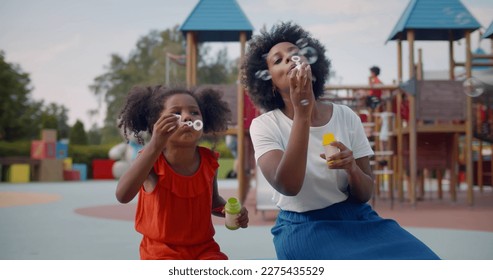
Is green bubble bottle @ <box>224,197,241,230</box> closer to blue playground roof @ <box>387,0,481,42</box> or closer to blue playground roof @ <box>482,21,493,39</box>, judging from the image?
blue playground roof @ <box>482,21,493,39</box>

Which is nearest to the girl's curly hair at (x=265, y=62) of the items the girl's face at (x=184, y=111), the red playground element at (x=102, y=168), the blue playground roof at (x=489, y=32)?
the girl's face at (x=184, y=111)

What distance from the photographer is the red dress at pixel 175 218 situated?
1323 mm

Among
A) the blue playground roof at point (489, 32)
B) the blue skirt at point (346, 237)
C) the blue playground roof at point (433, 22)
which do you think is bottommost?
the blue skirt at point (346, 237)

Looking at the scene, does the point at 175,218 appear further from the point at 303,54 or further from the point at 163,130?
the point at 303,54

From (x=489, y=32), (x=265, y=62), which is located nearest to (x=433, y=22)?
(x=489, y=32)

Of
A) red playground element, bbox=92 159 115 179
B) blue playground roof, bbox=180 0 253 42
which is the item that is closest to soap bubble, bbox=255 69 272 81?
blue playground roof, bbox=180 0 253 42

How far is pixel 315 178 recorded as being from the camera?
3.70ft

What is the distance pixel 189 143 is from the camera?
135cm

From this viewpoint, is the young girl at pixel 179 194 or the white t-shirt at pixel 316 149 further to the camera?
the young girl at pixel 179 194

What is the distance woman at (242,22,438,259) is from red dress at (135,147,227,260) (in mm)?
232

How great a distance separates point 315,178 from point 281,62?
275 mm

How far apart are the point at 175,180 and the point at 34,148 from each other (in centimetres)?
829

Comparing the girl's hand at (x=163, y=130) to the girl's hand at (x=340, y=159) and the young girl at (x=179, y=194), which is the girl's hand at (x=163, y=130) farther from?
the girl's hand at (x=340, y=159)
